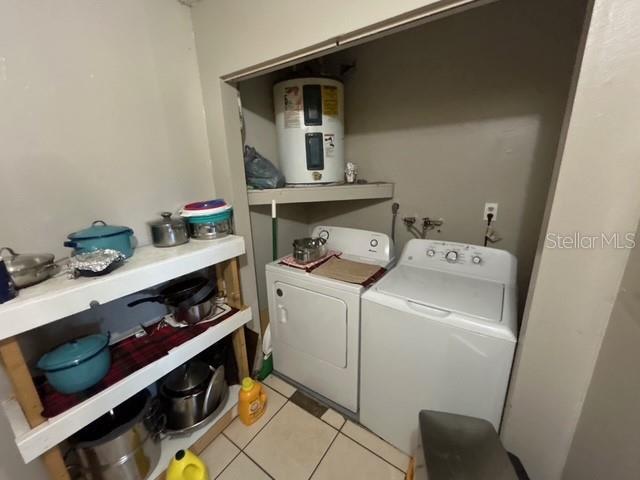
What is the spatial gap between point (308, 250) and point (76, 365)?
119cm

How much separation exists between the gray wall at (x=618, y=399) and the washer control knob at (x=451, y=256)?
2.49ft

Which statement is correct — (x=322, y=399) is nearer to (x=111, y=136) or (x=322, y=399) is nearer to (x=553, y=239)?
(x=553, y=239)

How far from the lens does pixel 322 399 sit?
1780 millimetres

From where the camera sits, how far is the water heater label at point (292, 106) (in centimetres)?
169

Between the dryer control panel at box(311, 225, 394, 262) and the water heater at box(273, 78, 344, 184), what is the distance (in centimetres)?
39

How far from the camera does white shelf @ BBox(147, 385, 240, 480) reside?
1316 millimetres

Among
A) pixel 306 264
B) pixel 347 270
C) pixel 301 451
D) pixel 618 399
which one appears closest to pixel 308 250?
pixel 306 264

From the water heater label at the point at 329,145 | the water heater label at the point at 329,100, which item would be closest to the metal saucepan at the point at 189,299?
the water heater label at the point at 329,145

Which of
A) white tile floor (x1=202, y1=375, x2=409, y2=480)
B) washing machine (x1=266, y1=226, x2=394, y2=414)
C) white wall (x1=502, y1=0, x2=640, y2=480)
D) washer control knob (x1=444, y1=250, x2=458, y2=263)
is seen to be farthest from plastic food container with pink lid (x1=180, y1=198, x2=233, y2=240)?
white wall (x1=502, y1=0, x2=640, y2=480)

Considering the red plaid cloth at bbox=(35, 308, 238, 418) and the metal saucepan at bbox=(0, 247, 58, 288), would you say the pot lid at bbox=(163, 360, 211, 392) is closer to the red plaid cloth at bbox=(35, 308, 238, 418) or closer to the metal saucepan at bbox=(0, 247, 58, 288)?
the red plaid cloth at bbox=(35, 308, 238, 418)

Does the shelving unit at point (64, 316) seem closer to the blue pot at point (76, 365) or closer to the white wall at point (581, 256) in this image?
the blue pot at point (76, 365)

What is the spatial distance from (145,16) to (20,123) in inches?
30.2

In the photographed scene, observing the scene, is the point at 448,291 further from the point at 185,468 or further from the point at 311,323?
the point at 185,468

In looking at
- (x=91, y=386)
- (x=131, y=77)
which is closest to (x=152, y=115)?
(x=131, y=77)
